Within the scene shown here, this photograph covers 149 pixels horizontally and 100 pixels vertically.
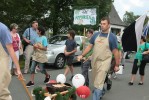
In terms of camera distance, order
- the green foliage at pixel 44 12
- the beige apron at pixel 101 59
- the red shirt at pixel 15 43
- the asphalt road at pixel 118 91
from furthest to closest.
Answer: the green foliage at pixel 44 12, the red shirt at pixel 15 43, the asphalt road at pixel 118 91, the beige apron at pixel 101 59

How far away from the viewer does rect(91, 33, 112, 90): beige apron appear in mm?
6500

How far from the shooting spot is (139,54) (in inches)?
420

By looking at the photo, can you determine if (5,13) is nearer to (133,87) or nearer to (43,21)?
(43,21)

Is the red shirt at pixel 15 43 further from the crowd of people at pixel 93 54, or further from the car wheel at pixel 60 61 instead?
the car wheel at pixel 60 61

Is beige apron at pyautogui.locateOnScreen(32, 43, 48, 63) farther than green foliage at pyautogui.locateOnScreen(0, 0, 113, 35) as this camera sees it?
No

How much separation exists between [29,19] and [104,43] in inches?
516

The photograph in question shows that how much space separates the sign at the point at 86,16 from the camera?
1598cm

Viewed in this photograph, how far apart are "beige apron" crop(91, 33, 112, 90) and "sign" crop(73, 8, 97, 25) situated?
9363 millimetres

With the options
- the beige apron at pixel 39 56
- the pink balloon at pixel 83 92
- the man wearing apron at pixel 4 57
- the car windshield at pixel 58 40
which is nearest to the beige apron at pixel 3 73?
the man wearing apron at pixel 4 57

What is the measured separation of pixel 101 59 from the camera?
259 inches

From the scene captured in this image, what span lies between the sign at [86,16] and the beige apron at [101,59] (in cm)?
936

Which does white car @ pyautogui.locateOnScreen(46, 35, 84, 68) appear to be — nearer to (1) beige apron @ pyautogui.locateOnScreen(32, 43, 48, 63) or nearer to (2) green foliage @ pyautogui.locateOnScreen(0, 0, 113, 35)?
(2) green foliage @ pyautogui.locateOnScreen(0, 0, 113, 35)

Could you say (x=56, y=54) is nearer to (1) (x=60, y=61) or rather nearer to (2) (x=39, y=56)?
(1) (x=60, y=61)

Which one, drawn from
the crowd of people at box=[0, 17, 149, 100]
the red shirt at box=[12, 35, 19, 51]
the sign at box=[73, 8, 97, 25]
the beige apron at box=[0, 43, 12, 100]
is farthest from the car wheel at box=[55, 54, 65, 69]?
the beige apron at box=[0, 43, 12, 100]
